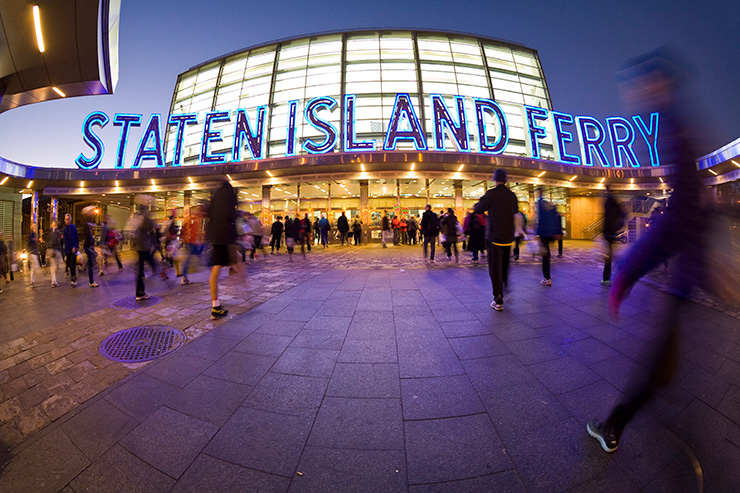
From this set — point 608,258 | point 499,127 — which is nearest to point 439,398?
point 608,258

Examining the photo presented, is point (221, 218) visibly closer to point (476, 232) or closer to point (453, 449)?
point (453, 449)

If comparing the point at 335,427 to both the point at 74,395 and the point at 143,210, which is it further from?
the point at 143,210

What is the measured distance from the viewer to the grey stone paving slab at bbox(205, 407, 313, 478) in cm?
157

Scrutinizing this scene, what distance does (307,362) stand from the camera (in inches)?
107

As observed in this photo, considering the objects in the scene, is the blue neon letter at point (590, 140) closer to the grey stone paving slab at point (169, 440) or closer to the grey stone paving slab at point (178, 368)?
the grey stone paving slab at point (178, 368)

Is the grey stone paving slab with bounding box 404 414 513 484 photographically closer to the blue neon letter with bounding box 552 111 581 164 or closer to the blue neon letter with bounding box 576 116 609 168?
the blue neon letter with bounding box 552 111 581 164

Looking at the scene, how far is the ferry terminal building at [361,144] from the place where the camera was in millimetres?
15297

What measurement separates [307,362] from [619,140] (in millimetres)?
24196

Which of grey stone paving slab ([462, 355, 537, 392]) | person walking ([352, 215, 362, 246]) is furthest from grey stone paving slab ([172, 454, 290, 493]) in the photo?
person walking ([352, 215, 362, 246])

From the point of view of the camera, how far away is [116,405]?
2.14 meters

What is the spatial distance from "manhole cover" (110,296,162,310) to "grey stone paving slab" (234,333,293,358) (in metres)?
3.01

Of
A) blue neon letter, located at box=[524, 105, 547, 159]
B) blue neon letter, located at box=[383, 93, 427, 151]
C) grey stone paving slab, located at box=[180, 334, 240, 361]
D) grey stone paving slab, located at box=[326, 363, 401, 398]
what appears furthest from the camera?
blue neon letter, located at box=[524, 105, 547, 159]

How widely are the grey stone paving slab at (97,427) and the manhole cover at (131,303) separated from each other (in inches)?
128

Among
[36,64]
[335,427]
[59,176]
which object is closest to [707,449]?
[335,427]
